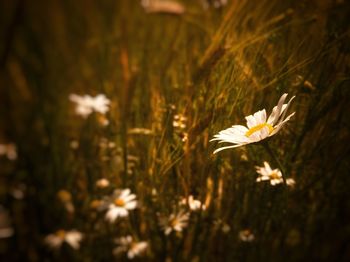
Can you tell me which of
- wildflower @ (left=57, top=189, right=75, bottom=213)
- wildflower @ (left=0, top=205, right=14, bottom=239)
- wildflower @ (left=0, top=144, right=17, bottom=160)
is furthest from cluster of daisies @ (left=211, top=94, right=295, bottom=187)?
wildflower @ (left=0, top=144, right=17, bottom=160)

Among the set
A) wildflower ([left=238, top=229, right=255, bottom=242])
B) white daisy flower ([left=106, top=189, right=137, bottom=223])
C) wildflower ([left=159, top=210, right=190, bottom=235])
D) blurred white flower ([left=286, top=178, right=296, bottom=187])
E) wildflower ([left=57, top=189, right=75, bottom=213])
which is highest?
wildflower ([left=57, top=189, right=75, bottom=213])

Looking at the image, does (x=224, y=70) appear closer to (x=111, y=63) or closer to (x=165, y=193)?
(x=165, y=193)

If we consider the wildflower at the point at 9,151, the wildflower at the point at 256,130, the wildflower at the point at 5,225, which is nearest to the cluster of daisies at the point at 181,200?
the wildflower at the point at 256,130

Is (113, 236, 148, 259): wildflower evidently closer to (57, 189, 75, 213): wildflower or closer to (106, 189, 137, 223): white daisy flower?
(106, 189, 137, 223): white daisy flower

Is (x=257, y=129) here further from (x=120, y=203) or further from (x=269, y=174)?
(x=120, y=203)

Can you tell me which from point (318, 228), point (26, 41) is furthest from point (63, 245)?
point (26, 41)

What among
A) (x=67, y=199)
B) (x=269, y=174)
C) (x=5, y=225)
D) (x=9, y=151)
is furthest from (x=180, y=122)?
(x=9, y=151)
